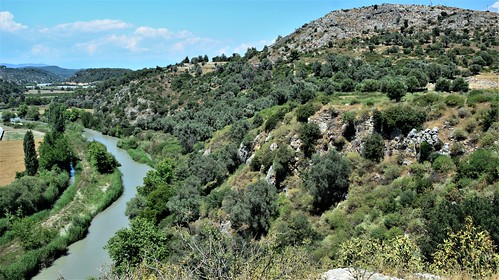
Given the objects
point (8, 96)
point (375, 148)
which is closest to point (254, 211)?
point (375, 148)

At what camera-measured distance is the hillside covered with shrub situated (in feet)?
39.9

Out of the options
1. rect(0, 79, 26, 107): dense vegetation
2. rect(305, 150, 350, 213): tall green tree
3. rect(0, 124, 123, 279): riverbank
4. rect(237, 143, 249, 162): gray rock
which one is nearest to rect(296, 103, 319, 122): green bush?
rect(305, 150, 350, 213): tall green tree

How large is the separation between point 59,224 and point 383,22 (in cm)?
7705

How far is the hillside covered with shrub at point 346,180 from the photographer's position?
12164 millimetres

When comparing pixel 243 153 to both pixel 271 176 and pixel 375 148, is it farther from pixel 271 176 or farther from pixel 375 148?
pixel 375 148

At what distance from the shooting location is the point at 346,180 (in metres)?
26.7

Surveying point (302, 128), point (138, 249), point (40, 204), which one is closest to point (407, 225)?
point (302, 128)

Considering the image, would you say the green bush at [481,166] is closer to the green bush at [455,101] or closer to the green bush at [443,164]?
the green bush at [443,164]

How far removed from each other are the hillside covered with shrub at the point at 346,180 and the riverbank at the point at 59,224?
6.47 m

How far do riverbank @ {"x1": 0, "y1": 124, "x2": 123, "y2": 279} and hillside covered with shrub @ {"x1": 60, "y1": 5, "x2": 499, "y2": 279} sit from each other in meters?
6.47

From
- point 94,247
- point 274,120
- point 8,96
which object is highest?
point 8,96

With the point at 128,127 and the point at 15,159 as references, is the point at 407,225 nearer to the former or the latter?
the point at 15,159

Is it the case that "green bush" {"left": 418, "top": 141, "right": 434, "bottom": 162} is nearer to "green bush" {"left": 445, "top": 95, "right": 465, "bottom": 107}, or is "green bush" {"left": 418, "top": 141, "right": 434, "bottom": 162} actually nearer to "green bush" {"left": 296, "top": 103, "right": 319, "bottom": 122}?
"green bush" {"left": 445, "top": 95, "right": 465, "bottom": 107}

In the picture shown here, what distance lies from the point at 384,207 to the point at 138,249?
1798 centimetres
